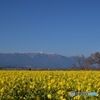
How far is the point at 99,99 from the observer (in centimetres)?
854

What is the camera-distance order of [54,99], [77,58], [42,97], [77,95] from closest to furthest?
[77,95], [54,99], [42,97], [77,58]

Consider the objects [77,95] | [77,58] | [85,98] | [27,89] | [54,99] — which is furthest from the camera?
[77,58]

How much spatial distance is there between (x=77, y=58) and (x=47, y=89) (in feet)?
213

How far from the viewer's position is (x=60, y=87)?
10.6 metres

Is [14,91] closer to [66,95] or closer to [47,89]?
[47,89]

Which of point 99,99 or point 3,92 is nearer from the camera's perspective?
point 99,99

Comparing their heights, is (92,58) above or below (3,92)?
above

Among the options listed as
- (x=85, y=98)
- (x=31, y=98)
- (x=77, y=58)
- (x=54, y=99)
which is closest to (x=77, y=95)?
(x=85, y=98)

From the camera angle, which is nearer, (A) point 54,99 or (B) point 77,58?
(A) point 54,99

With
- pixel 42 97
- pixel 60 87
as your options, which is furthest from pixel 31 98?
pixel 60 87

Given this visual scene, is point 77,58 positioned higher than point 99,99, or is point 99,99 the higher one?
point 77,58

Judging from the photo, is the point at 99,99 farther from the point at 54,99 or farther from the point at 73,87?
the point at 73,87

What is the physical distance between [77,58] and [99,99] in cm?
6694

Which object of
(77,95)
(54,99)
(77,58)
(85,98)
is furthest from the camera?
(77,58)
